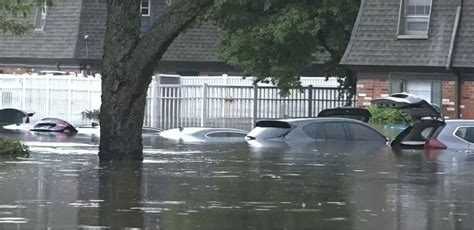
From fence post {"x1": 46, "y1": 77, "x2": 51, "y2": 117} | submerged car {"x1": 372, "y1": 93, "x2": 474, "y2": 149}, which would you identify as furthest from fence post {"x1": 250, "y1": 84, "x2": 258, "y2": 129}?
submerged car {"x1": 372, "y1": 93, "x2": 474, "y2": 149}

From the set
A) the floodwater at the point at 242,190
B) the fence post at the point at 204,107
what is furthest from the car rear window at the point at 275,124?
the fence post at the point at 204,107

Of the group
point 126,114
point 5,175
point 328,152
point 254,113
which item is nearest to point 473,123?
point 328,152

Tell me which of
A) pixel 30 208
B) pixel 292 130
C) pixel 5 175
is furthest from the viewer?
pixel 292 130

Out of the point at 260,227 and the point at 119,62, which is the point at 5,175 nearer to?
the point at 119,62

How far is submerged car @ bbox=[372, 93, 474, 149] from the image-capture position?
24.1m

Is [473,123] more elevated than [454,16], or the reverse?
[454,16]

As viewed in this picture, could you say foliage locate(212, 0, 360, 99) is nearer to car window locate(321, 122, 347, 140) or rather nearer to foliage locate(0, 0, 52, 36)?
car window locate(321, 122, 347, 140)

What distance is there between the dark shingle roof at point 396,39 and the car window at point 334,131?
28.4ft

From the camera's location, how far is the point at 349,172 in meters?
19.7

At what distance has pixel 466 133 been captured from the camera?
79.4ft

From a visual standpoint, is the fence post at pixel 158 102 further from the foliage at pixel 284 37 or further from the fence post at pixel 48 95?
the fence post at pixel 48 95

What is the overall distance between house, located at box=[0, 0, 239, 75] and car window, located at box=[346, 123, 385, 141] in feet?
70.6

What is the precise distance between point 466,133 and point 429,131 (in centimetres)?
98

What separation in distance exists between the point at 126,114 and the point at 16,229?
309 inches
